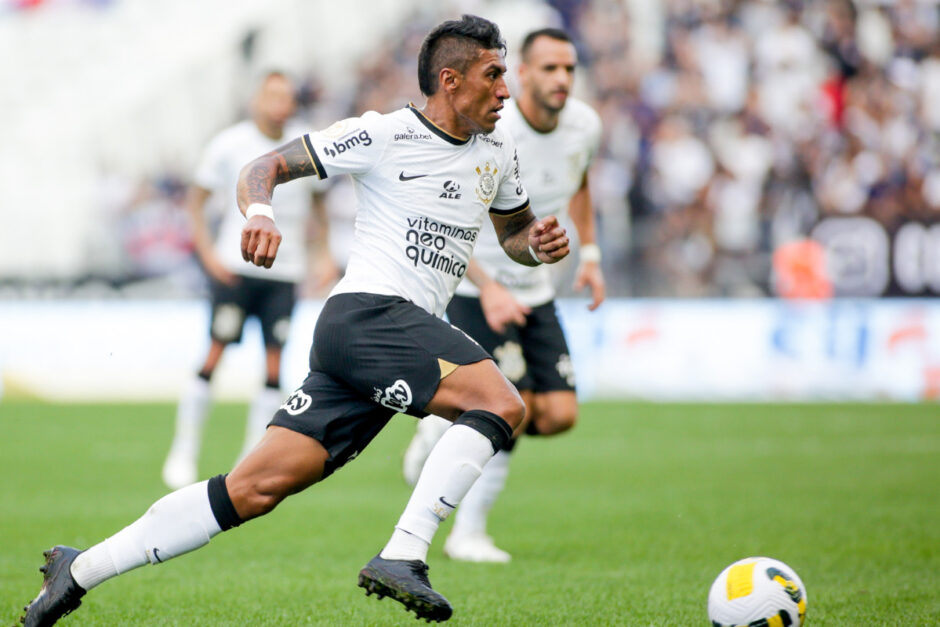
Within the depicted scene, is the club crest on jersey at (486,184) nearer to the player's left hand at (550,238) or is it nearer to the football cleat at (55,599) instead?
the player's left hand at (550,238)

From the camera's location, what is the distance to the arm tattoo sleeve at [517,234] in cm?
498

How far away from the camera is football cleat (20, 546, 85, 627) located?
4.32 m

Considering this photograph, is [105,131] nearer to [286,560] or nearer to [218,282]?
[218,282]

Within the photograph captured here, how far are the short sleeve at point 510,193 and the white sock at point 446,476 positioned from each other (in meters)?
1.07

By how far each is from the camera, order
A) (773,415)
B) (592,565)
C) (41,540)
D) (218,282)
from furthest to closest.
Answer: (773,415)
(218,282)
(41,540)
(592,565)

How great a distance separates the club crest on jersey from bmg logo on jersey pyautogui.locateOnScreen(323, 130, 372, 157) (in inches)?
17.7

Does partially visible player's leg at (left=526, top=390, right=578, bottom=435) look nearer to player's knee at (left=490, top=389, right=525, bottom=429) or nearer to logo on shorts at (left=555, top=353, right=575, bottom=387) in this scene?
logo on shorts at (left=555, top=353, right=575, bottom=387)

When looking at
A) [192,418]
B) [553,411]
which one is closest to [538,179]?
[553,411]

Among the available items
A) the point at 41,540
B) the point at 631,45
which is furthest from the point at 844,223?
the point at 41,540

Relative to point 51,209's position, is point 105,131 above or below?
above

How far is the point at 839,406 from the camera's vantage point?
1559 cm

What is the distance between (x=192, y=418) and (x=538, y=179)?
3844 mm

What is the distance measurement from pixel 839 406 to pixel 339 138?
12.3 meters

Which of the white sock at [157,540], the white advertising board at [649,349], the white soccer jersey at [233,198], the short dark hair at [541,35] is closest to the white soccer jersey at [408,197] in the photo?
the white sock at [157,540]
